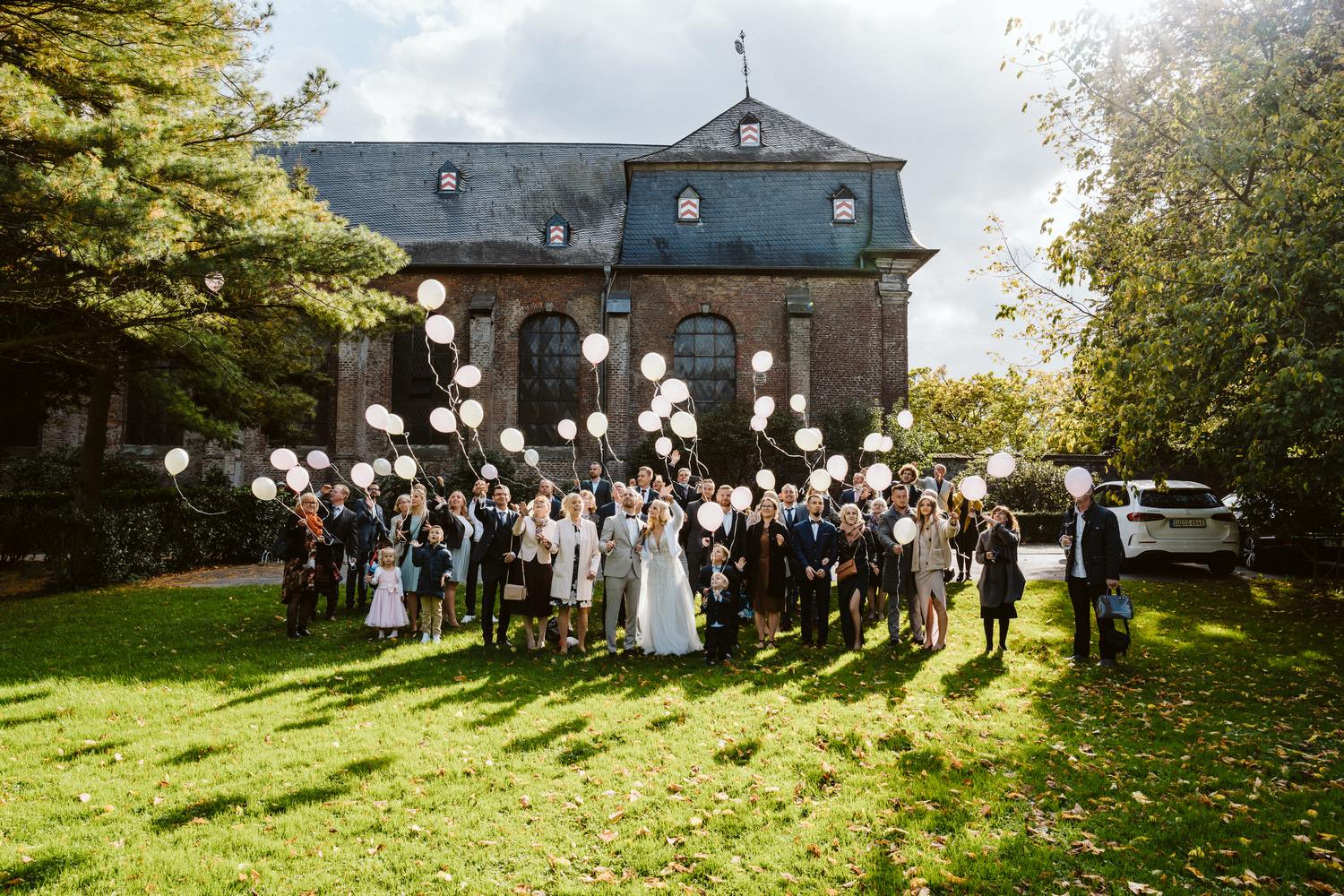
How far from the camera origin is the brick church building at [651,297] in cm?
2456

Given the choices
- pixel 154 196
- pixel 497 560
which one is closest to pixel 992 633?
pixel 497 560

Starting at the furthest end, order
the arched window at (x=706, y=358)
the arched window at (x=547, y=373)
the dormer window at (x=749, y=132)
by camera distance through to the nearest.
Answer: the dormer window at (x=749, y=132)
the arched window at (x=547, y=373)
the arched window at (x=706, y=358)

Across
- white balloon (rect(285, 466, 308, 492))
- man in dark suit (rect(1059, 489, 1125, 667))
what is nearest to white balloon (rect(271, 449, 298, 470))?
white balloon (rect(285, 466, 308, 492))

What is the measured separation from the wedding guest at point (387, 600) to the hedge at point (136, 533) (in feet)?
25.6

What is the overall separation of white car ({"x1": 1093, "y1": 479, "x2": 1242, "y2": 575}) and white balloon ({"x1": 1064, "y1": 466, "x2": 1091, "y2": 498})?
644cm

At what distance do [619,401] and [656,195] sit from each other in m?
7.22

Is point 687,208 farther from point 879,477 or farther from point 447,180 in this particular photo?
point 879,477

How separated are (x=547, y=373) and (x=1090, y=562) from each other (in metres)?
19.5

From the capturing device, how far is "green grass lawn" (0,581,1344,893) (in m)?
3.97

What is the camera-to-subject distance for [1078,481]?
25.9 ft

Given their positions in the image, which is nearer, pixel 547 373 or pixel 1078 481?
pixel 1078 481

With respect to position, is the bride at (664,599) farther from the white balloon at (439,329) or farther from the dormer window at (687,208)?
the dormer window at (687,208)

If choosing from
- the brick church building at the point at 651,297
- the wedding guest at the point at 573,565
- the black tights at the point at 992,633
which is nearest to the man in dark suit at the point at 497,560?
the wedding guest at the point at 573,565

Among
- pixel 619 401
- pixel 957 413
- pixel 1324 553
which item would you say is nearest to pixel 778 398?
pixel 619 401
